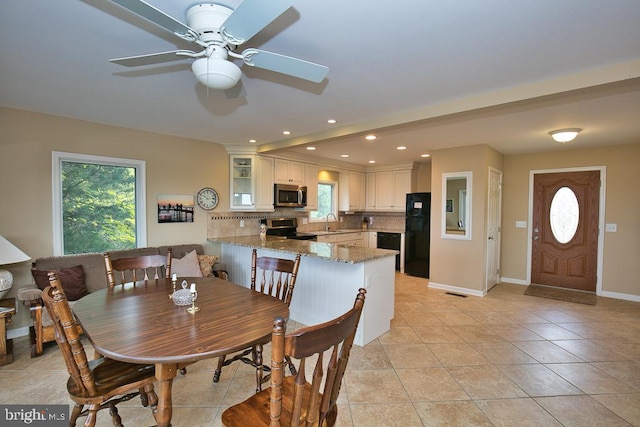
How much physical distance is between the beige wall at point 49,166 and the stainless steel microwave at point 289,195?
1.27 meters

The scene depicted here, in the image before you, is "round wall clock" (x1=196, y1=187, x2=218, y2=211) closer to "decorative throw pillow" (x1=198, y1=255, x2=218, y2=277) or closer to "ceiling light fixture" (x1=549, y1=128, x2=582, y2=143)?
"decorative throw pillow" (x1=198, y1=255, x2=218, y2=277)

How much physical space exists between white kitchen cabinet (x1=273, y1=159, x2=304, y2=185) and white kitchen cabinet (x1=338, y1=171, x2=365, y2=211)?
55.2 inches

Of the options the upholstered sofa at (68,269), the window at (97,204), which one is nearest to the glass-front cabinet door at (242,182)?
A: the upholstered sofa at (68,269)

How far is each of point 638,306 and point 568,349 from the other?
7.88 feet

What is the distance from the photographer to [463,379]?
7.78ft

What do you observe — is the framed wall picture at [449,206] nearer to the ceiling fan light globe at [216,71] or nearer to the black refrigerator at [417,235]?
the black refrigerator at [417,235]

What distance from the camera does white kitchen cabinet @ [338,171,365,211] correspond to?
6.69m

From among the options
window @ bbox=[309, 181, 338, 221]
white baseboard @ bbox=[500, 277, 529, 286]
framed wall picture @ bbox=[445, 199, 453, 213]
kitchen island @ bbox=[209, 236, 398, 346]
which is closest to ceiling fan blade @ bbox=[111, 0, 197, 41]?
kitchen island @ bbox=[209, 236, 398, 346]

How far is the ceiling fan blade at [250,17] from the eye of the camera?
1140 millimetres

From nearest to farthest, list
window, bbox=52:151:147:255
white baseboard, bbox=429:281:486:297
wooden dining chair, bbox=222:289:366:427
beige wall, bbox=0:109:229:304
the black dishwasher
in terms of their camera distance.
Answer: wooden dining chair, bbox=222:289:366:427 → beige wall, bbox=0:109:229:304 → window, bbox=52:151:147:255 → white baseboard, bbox=429:281:486:297 → the black dishwasher

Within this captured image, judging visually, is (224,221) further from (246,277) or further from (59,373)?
(59,373)

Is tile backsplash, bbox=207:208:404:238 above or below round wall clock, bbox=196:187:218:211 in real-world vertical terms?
below

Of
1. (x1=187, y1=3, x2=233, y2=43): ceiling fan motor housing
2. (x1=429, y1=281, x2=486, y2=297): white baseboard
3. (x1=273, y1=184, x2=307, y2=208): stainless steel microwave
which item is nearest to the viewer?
(x1=187, y1=3, x2=233, y2=43): ceiling fan motor housing

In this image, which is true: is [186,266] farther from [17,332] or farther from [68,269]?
[17,332]
